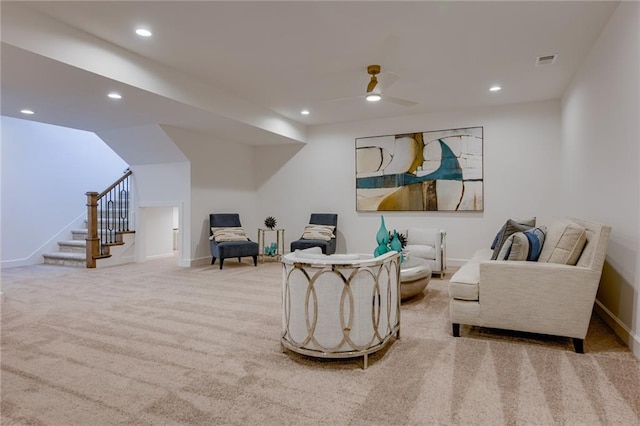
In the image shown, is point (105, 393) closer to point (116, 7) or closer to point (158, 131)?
point (116, 7)

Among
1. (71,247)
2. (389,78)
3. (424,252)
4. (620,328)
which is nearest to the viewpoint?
(620,328)

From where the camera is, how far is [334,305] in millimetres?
2395

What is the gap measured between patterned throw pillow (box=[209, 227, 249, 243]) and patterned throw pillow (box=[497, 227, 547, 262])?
4.70 meters

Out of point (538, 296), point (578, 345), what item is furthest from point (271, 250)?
point (578, 345)

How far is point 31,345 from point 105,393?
1238 mm

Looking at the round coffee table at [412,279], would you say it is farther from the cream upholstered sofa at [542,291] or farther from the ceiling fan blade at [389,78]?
the ceiling fan blade at [389,78]

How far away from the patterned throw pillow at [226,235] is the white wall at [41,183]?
3.34 meters

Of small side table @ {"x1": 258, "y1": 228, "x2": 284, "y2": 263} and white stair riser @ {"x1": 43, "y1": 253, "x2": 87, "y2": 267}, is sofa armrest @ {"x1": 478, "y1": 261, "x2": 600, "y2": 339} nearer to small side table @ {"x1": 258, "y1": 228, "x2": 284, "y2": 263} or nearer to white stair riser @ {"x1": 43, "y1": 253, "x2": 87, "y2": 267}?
small side table @ {"x1": 258, "y1": 228, "x2": 284, "y2": 263}

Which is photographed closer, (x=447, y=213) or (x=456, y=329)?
(x=456, y=329)

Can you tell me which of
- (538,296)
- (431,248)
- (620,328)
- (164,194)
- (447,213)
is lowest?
(620,328)

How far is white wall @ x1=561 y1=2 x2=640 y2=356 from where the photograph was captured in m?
2.76

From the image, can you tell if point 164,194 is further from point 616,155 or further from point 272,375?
point 616,155

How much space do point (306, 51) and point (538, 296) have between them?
323cm

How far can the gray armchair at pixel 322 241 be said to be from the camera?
6598mm
